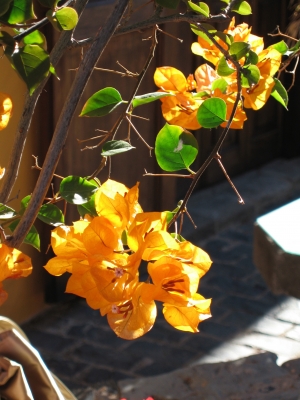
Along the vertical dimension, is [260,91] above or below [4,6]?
below

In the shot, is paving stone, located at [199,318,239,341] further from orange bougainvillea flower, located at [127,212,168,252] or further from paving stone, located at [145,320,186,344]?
orange bougainvillea flower, located at [127,212,168,252]

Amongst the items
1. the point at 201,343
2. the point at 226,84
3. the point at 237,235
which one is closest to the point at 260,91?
the point at 226,84

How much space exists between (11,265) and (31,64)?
0.21 meters

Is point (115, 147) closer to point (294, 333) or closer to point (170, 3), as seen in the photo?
point (170, 3)

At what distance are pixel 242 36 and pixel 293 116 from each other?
5834 mm

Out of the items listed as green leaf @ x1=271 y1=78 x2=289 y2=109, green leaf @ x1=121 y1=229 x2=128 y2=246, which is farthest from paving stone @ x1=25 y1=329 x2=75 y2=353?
green leaf @ x1=121 y1=229 x2=128 y2=246

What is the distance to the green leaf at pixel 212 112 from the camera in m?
0.85

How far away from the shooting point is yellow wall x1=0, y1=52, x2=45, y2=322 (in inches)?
137

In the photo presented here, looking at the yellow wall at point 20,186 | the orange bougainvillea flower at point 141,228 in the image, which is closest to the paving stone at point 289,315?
the yellow wall at point 20,186

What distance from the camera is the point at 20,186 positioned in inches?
144

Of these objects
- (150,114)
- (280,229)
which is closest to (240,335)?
(280,229)

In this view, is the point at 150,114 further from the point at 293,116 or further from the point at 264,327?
the point at 293,116

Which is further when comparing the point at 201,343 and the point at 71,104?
the point at 201,343

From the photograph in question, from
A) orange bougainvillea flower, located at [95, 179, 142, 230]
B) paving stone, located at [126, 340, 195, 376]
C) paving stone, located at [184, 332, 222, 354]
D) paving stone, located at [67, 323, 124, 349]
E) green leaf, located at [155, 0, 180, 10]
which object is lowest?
paving stone, located at [184, 332, 222, 354]
